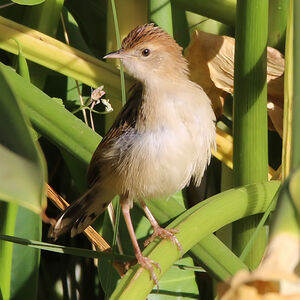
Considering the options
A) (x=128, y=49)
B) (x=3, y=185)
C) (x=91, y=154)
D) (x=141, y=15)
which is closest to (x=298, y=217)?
(x=3, y=185)

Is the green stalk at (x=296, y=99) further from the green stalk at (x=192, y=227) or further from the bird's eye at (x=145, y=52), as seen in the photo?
the bird's eye at (x=145, y=52)

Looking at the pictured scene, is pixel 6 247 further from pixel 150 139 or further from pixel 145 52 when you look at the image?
pixel 145 52

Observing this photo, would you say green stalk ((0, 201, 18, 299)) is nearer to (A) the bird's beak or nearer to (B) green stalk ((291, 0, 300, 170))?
(A) the bird's beak

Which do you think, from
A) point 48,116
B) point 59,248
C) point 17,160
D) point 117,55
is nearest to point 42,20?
point 117,55

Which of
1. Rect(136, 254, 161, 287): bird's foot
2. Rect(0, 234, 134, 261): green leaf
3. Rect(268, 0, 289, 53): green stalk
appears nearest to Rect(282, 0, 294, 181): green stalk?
Rect(136, 254, 161, 287): bird's foot

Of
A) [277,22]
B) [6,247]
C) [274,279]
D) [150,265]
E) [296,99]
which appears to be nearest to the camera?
[274,279]
